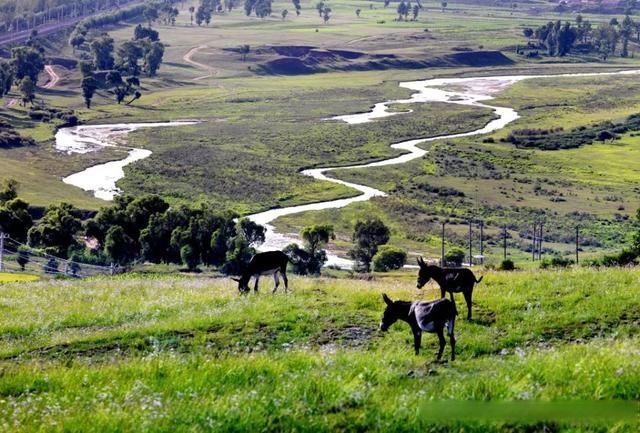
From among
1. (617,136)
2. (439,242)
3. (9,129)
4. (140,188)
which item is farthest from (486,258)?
(9,129)

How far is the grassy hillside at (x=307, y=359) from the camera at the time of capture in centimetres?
1167

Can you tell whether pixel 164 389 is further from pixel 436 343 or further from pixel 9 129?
pixel 9 129

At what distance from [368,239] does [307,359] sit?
67.3 m

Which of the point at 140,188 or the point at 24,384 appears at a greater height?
the point at 24,384

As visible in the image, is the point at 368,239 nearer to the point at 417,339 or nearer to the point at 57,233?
the point at 57,233

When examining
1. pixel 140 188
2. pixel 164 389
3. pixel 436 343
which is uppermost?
pixel 164 389

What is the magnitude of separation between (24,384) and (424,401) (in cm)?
598

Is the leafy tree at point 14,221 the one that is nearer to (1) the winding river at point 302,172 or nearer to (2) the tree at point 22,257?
A: (2) the tree at point 22,257

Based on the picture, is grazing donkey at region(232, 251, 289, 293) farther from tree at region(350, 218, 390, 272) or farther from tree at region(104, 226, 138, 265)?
tree at region(350, 218, 390, 272)

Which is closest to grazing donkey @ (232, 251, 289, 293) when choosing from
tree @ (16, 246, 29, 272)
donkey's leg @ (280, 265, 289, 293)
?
donkey's leg @ (280, 265, 289, 293)

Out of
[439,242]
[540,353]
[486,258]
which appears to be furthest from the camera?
[439,242]

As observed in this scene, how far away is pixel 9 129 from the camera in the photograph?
6004 inches

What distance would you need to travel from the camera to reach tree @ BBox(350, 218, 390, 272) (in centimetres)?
8106

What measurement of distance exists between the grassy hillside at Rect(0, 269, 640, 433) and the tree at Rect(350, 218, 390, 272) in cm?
5319
